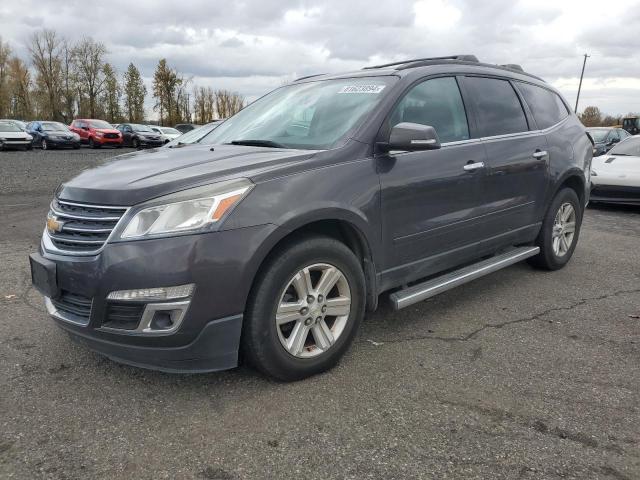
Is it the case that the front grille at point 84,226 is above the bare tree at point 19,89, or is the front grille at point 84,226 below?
below

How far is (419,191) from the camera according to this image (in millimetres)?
3395

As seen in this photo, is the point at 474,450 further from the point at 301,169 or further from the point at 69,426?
the point at 69,426

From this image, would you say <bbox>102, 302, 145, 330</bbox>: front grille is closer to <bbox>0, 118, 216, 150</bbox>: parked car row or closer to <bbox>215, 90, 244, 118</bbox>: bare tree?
<bbox>0, 118, 216, 150</bbox>: parked car row

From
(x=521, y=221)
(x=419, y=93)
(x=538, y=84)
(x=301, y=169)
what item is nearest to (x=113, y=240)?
(x=301, y=169)

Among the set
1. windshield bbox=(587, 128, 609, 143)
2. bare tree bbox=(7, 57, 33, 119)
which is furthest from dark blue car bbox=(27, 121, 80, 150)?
bare tree bbox=(7, 57, 33, 119)

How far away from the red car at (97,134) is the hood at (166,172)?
→ 2804 cm

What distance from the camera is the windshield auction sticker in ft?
11.5

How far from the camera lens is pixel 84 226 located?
8.82 feet

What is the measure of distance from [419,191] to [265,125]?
1204 mm

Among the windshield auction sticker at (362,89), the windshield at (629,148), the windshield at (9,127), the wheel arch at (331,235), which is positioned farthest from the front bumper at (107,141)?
the wheel arch at (331,235)

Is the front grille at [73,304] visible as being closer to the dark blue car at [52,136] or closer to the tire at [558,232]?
the tire at [558,232]

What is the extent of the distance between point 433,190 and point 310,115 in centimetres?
98

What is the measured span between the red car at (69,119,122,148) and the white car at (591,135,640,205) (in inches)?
1009

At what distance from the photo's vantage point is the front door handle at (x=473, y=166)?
12.3ft
